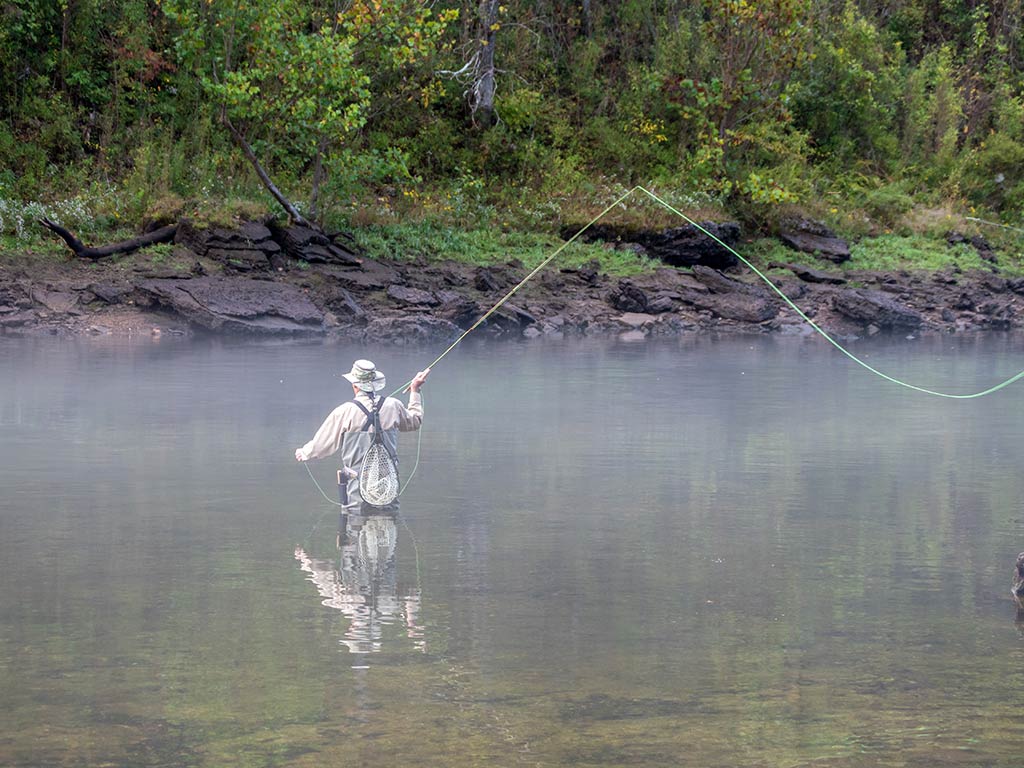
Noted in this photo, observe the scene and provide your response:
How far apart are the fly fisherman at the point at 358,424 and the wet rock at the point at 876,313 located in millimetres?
15516

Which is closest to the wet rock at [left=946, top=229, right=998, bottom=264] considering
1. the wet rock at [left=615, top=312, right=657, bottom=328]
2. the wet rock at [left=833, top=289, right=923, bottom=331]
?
the wet rock at [left=833, top=289, right=923, bottom=331]

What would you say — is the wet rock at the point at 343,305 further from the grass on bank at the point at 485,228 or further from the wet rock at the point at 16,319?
the wet rock at the point at 16,319

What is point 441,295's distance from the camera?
73.7 ft

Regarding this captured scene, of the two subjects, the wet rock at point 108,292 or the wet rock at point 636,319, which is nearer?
the wet rock at point 108,292

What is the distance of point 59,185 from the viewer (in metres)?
24.8

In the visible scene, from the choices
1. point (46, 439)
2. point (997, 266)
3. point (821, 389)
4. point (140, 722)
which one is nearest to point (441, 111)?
point (997, 266)

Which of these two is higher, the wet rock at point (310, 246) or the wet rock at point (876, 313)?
the wet rock at point (310, 246)

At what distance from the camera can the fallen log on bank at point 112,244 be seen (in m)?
21.5

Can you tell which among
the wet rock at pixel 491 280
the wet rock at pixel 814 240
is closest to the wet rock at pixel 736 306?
the wet rock at pixel 491 280

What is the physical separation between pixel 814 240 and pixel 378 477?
20.1 metres

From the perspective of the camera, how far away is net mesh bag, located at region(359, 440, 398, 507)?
9367 mm

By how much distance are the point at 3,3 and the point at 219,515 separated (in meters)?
19.4

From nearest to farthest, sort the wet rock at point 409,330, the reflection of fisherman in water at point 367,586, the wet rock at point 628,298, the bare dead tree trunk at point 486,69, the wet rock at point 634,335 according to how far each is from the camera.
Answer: the reflection of fisherman in water at point 367,586 → the wet rock at point 409,330 → the wet rock at point 634,335 → the wet rock at point 628,298 → the bare dead tree trunk at point 486,69

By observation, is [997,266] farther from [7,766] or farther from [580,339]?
[7,766]
